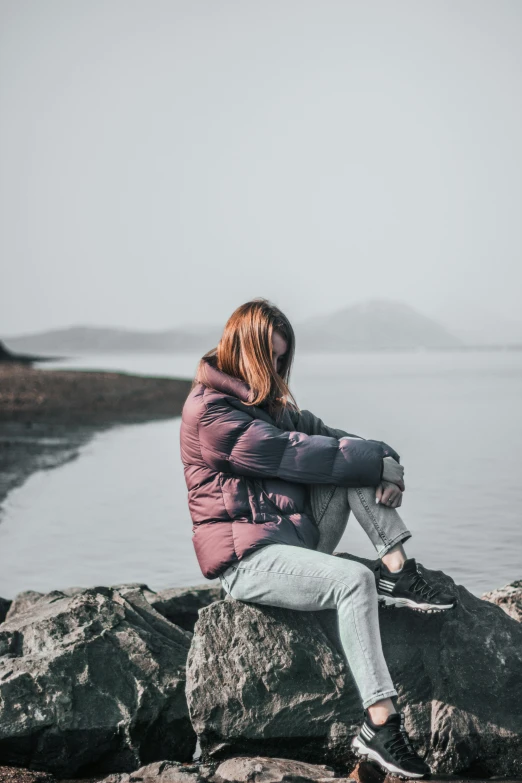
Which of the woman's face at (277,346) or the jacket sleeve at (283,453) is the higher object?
the woman's face at (277,346)

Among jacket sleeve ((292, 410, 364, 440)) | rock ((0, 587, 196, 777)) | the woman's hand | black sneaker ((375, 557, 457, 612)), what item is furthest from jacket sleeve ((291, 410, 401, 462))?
rock ((0, 587, 196, 777))

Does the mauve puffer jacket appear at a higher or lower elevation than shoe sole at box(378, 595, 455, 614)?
higher

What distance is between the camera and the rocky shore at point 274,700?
4273 mm

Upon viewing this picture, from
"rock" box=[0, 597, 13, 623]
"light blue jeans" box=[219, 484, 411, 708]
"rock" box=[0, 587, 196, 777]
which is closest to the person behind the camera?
"light blue jeans" box=[219, 484, 411, 708]

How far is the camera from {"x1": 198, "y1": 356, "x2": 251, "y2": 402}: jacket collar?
180 inches

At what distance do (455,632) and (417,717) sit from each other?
0.43 m

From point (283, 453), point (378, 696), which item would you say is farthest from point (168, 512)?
point (378, 696)

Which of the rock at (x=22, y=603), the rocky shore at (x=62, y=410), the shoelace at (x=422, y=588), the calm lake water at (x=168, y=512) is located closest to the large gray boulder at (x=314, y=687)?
the shoelace at (x=422, y=588)

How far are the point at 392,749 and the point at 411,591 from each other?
0.71 metres

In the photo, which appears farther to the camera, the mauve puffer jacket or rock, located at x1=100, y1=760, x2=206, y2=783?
the mauve puffer jacket

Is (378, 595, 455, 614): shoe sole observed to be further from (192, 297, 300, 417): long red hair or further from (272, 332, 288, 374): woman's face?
(272, 332, 288, 374): woman's face

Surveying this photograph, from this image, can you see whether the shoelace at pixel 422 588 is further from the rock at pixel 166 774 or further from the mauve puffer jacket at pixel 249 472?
the rock at pixel 166 774

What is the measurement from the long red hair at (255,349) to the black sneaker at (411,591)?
0.98 metres

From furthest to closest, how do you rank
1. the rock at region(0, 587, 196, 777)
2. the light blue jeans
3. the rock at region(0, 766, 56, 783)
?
the rock at region(0, 587, 196, 777), the rock at region(0, 766, 56, 783), the light blue jeans
